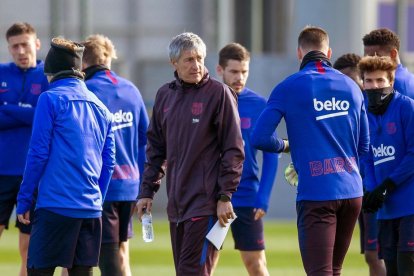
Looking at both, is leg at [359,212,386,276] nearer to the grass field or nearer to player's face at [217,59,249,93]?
player's face at [217,59,249,93]

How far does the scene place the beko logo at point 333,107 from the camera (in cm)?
755

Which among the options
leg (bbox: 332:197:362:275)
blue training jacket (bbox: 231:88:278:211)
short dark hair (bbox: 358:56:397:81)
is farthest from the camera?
blue training jacket (bbox: 231:88:278:211)

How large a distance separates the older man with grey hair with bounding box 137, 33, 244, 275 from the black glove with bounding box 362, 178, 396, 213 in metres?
1.26

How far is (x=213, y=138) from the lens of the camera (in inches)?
292

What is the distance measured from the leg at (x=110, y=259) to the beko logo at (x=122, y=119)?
909mm

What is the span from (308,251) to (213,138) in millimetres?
932

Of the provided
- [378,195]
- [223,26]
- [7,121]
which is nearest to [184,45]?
[378,195]

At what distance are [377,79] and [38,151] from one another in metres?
2.46

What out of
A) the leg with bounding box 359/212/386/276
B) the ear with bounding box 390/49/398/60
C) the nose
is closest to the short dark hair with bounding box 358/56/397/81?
the ear with bounding box 390/49/398/60

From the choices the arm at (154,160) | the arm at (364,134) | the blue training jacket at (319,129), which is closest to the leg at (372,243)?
the arm at (364,134)

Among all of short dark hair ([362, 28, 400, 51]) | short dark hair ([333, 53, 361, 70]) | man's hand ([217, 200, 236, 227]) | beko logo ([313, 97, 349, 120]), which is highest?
short dark hair ([362, 28, 400, 51])

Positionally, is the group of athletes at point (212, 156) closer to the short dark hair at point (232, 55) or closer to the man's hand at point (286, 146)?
the man's hand at point (286, 146)

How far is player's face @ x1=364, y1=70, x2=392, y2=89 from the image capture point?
8320 mm

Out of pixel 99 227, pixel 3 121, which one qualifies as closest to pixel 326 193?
pixel 99 227
